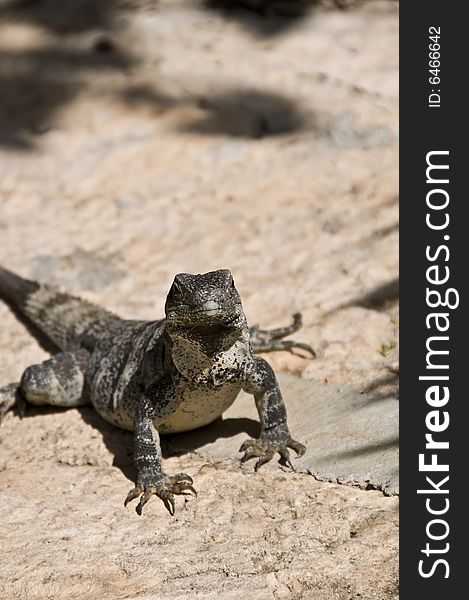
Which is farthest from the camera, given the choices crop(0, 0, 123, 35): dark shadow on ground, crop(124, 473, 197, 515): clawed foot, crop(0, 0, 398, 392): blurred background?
crop(0, 0, 123, 35): dark shadow on ground

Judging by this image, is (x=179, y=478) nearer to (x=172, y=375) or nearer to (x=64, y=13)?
(x=172, y=375)

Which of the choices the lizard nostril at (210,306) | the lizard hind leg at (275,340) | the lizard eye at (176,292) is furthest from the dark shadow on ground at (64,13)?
the lizard nostril at (210,306)

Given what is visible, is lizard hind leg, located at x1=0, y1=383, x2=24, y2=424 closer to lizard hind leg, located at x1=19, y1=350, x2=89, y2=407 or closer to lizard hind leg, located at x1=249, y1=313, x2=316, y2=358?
lizard hind leg, located at x1=19, y1=350, x2=89, y2=407

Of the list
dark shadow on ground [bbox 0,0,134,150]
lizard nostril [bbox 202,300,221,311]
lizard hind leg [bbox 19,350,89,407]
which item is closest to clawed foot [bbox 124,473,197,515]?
lizard nostril [bbox 202,300,221,311]

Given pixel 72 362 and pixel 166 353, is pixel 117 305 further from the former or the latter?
pixel 166 353

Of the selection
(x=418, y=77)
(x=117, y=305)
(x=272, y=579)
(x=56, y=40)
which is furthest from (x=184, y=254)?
(x=56, y=40)

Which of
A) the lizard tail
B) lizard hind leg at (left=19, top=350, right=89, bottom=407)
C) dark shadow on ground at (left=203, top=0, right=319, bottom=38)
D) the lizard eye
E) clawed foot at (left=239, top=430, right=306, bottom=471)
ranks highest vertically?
dark shadow on ground at (left=203, top=0, right=319, bottom=38)
